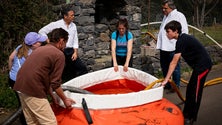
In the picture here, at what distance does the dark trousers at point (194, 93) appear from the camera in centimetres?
461

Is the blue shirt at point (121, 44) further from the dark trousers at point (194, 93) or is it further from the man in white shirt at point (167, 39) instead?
the dark trousers at point (194, 93)

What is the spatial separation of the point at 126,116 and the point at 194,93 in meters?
1.41

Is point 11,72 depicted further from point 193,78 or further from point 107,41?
point 107,41

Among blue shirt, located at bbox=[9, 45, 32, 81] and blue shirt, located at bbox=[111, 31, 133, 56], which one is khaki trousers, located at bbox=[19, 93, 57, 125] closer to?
blue shirt, located at bbox=[9, 45, 32, 81]

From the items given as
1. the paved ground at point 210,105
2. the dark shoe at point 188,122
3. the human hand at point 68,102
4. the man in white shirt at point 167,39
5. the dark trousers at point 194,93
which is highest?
the man in white shirt at point 167,39

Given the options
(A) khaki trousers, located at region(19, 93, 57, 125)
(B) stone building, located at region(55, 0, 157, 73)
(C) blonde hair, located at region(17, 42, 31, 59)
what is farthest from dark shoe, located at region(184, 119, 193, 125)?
(B) stone building, located at region(55, 0, 157, 73)

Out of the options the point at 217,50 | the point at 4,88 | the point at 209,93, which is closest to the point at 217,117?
the point at 209,93

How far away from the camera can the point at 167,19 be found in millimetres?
6164

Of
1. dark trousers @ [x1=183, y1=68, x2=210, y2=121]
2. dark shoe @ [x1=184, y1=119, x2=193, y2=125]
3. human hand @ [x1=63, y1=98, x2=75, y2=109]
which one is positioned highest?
human hand @ [x1=63, y1=98, x2=75, y2=109]

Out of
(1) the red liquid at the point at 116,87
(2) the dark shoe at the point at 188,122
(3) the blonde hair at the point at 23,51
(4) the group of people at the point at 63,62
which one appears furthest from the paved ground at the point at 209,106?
(3) the blonde hair at the point at 23,51

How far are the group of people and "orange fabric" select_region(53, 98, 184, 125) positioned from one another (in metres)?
0.14

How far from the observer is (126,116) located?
11.9 feet

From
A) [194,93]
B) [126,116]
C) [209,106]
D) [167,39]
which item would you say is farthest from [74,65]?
[126,116]

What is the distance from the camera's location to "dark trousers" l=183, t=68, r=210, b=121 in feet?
15.1
